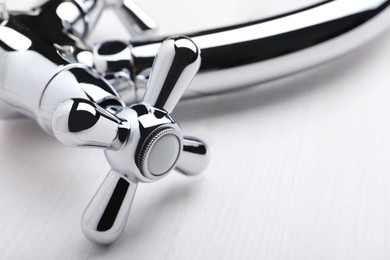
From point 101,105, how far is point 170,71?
2.5 inches

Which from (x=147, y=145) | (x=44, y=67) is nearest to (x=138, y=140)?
(x=147, y=145)

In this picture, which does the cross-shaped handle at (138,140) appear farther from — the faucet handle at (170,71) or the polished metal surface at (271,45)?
the polished metal surface at (271,45)

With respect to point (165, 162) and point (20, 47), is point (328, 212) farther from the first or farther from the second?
point (20, 47)

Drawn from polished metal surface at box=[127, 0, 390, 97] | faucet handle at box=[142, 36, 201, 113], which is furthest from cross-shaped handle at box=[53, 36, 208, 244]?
polished metal surface at box=[127, 0, 390, 97]

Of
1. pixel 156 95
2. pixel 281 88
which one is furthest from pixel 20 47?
pixel 281 88

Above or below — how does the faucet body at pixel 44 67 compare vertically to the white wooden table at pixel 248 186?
above

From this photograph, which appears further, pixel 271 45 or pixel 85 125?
pixel 271 45

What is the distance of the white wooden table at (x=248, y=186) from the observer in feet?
1.69

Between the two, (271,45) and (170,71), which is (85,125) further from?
(271,45)

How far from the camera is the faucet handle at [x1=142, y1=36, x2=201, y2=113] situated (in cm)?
49

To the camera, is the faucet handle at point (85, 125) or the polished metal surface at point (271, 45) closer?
the faucet handle at point (85, 125)

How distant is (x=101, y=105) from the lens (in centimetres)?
52

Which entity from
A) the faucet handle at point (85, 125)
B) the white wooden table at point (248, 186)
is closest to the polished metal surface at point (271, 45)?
the white wooden table at point (248, 186)

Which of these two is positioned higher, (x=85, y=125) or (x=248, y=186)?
(x=85, y=125)
